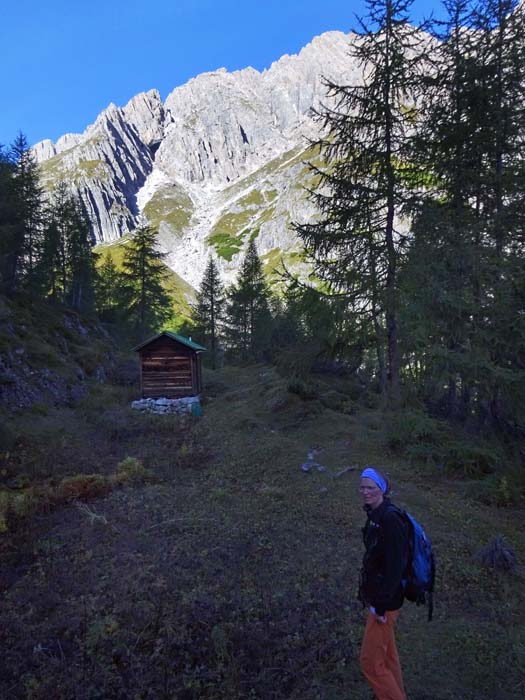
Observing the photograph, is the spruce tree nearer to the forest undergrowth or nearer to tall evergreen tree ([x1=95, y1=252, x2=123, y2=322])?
tall evergreen tree ([x1=95, y1=252, x2=123, y2=322])

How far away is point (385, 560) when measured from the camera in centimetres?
349

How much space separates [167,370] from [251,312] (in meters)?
18.1

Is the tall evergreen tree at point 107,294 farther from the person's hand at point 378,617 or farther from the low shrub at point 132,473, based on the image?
the person's hand at point 378,617

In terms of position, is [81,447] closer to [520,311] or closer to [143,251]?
[520,311]

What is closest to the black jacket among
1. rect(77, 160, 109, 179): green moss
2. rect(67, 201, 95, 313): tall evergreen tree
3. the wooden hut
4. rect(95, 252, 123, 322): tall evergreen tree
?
the wooden hut

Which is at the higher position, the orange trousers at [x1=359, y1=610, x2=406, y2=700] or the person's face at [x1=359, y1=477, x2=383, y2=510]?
the person's face at [x1=359, y1=477, x2=383, y2=510]

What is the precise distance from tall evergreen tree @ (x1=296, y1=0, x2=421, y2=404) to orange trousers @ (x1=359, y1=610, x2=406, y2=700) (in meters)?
9.45

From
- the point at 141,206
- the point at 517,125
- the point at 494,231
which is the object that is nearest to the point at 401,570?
the point at 494,231

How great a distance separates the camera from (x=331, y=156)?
13.8 meters

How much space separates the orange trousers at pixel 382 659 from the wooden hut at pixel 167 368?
67.0 feet

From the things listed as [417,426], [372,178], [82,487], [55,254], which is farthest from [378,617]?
[55,254]

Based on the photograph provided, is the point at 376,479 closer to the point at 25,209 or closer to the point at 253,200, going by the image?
the point at 25,209

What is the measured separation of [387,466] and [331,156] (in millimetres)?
10738

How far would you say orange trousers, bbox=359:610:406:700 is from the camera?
344 centimetres
